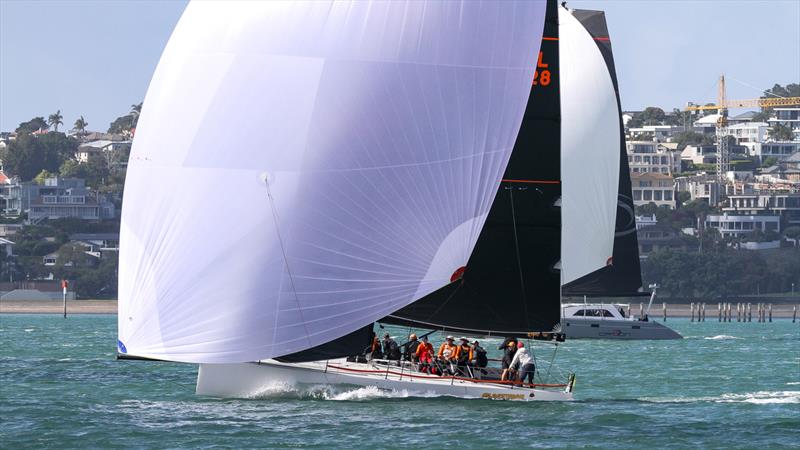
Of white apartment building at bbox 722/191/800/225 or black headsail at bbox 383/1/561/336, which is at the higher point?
white apartment building at bbox 722/191/800/225

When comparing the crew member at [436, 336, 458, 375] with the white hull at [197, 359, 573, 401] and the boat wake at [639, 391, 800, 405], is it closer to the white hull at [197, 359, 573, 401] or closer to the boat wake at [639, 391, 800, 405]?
the white hull at [197, 359, 573, 401]

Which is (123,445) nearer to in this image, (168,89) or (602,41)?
(168,89)

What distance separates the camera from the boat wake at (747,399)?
31672 millimetres

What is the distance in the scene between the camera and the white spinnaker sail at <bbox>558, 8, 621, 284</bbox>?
47.9 meters

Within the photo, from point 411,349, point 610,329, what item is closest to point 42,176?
point 610,329

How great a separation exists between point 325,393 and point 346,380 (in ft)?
1.50

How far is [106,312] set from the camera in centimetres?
12250

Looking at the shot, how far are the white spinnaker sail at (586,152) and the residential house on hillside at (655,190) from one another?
129981 mm

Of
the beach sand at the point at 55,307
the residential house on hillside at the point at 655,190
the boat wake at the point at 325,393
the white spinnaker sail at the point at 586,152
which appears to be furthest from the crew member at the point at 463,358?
the residential house on hillside at the point at 655,190

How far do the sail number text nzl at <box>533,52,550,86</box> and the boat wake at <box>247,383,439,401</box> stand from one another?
5.32 meters

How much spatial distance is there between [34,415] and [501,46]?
9.50m

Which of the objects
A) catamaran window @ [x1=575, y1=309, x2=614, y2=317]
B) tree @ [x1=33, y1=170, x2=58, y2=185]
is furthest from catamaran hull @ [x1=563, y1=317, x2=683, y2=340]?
tree @ [x1=33, y1=170, x2=58, y2=185]

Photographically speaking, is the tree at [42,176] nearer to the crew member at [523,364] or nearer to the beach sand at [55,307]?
the beach sand at [55,307]

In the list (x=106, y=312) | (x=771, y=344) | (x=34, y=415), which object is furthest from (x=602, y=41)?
(x=106, y=312)
